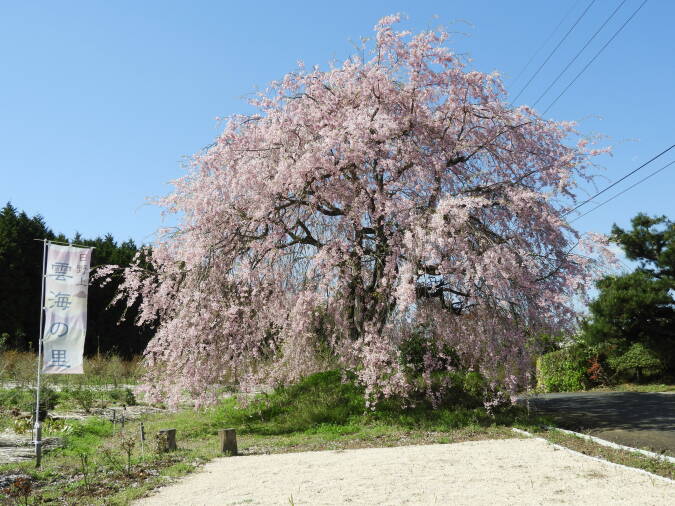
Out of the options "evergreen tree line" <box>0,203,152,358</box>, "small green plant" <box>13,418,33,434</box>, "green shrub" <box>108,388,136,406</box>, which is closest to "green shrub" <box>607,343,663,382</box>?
"green shrub" <box>108,388,136,406</box>

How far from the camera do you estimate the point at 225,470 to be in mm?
7961

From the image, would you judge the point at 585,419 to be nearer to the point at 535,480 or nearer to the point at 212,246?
the point at 535,480

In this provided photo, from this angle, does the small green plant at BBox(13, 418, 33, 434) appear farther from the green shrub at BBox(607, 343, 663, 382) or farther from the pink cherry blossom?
the green shrub at BBox(607, 343, 663, 382)

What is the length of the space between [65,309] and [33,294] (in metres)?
20.8

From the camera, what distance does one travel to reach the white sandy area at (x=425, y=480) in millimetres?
5809

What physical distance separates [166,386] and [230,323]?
2.09 m

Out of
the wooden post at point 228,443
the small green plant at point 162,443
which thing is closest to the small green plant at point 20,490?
the small green plant at point 162,443

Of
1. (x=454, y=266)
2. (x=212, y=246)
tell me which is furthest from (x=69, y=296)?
(x=454, y=266)

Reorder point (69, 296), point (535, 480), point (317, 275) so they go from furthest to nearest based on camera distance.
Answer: point (317, 275) < point (69, 296) < point (535, 480)

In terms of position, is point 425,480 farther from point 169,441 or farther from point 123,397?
point 123,397

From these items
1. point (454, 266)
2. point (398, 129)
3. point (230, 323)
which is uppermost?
point (398, 129)

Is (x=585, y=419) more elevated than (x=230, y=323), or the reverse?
(x=230, y=323)

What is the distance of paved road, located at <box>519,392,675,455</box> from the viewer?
9.49 m

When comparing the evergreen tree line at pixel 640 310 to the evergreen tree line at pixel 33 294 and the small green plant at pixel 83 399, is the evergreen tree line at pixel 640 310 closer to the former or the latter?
the small green plant at pixel 83 399
